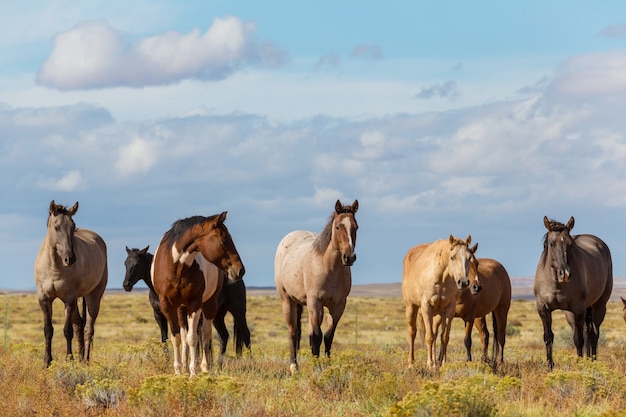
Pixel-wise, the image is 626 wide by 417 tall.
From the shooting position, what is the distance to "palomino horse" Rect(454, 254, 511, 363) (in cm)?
1642

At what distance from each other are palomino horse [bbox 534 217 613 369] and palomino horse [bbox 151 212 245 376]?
6.29 metres

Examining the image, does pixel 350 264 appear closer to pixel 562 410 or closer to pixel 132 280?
pixel 562 410

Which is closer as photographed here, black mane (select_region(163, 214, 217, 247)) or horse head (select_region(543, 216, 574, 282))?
black mane (select_region(163, 214, 217, 247))

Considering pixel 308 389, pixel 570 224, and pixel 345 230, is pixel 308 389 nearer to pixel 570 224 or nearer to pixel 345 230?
pixel 345 230

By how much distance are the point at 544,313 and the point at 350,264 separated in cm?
494

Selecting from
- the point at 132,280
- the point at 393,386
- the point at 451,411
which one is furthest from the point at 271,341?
the point at 451,411

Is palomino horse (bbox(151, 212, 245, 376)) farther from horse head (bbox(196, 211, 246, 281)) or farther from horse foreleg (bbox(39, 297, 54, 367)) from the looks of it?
horse foreleg (bbox(39, 297, 54, 367))

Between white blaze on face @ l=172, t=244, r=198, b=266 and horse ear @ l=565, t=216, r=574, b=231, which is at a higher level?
horse ear @ l=565, t=216, r=574, b=231

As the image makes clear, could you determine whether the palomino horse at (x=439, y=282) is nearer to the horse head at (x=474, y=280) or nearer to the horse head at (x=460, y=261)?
the horse head at (x=460, y=261)

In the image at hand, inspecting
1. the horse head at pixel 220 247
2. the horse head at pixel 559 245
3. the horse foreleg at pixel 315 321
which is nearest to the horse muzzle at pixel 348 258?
the horse foreleg at pixel 315 321

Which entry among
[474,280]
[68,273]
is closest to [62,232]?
[68,273]

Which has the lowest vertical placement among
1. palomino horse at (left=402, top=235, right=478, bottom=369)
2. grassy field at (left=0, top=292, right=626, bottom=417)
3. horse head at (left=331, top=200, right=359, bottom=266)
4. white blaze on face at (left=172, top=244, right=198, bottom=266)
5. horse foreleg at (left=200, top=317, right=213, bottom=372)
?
grassy field at (left=0, top=292, right=626, bottom=417)

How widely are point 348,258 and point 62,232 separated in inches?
201

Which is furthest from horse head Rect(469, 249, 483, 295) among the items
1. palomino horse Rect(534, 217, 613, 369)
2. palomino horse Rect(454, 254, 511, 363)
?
palomino horse Rect(534, 217, 613, 369)
